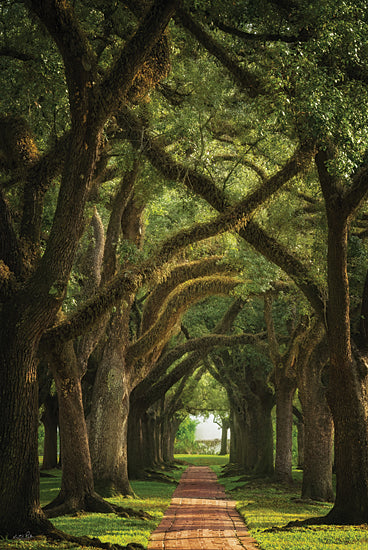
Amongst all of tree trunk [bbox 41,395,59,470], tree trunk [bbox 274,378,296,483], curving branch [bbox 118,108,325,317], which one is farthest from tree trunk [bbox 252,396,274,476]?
curving branch [bbox 118,108,325,317]

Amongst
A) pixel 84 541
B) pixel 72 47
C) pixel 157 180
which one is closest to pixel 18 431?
pixel 84 541

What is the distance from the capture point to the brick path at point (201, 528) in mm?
9617

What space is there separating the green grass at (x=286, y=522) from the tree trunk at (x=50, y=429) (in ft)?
44.8

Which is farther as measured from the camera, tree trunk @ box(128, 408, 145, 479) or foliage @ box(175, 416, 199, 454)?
foliage @ box(175, 416, 199, 454)

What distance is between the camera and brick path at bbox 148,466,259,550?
31.6 feet

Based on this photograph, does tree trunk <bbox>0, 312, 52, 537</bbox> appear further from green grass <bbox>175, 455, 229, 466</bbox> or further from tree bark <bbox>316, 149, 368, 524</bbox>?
green grass <bbox>175, 455, 229, 466</bbox>

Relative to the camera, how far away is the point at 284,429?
22.9 meters

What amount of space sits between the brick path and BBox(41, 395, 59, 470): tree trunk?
15.5 m

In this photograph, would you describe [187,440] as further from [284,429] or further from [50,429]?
[284,429]

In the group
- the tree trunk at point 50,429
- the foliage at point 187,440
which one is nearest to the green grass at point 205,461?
the foliage at point 187,440

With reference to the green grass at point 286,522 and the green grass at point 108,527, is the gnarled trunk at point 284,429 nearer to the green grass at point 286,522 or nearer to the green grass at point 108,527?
the green grass at point 286,522

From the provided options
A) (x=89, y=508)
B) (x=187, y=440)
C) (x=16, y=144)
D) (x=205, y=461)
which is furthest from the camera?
(x=187, y=440)

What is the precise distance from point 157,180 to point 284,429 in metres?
13.2

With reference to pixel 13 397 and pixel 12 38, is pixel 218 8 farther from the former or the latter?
pixel 13 397
